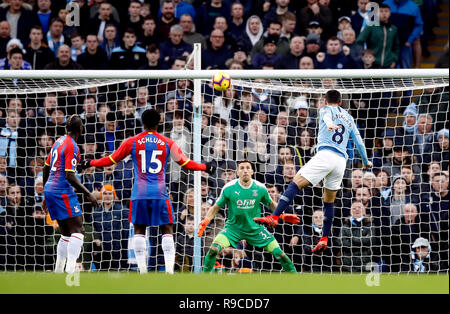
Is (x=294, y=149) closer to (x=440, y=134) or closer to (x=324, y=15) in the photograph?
(x=440, y=134)

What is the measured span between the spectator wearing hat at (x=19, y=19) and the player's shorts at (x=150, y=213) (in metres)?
5.60

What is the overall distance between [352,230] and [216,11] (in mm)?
4882

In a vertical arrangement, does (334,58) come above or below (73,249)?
above

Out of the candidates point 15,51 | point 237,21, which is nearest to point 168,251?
point 15,51

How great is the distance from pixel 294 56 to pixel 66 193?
4.98 metres

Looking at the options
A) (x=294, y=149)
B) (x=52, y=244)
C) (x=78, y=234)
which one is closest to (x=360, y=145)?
(x=294, y=149)

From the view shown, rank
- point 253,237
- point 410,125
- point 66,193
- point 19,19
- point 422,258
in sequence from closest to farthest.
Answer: point 66,193 < point 253,237 < point 422,258 < point 410,125 < point 19,19

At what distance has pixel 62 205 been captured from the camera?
10.0 meters

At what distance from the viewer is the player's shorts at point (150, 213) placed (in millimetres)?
9555

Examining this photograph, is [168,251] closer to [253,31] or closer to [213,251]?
[213,251]

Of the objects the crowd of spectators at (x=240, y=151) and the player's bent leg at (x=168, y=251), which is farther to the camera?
the crowd of spectators at (x=240, y=151)

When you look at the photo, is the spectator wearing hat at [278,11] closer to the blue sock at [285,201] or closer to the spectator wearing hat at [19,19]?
the spectator wearing hat at [19,19]

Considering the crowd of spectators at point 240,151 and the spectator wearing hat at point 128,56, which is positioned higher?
the spectator wearing hat at point 128,56

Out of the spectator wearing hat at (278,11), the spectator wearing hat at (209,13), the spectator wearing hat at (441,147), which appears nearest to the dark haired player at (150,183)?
the spectator wearing hat at (441,147)
